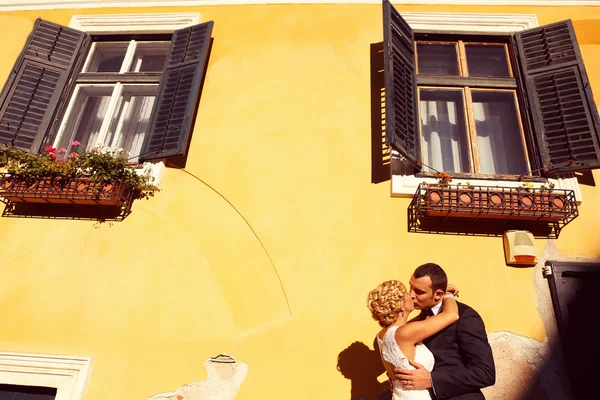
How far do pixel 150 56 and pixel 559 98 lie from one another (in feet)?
13.4

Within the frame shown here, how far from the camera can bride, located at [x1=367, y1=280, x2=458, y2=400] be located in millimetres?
2285

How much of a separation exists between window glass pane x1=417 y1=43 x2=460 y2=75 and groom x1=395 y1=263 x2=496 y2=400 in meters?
2.68

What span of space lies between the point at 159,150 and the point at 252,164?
83 cm

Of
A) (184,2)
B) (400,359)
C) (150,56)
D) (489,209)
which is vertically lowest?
(400,359)

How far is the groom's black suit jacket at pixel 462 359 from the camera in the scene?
2.27 meters

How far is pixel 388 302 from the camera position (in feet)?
7.84

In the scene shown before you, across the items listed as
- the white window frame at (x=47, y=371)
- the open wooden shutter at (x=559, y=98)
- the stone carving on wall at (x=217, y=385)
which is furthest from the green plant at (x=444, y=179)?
the white window frame at (x=47, y=371)

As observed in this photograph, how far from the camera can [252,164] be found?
4031mm

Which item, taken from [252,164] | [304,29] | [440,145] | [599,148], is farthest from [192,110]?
[599,148]

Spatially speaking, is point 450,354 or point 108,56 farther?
point 108,56

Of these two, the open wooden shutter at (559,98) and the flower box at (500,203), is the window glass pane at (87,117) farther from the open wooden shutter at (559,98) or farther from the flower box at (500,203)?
the open wooden shutter at (559,98)

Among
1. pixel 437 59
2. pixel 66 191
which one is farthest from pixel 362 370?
pixel 437 59

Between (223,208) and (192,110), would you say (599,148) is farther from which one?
(192,110)

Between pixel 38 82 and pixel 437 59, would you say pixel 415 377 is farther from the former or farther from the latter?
pixel 38 82
